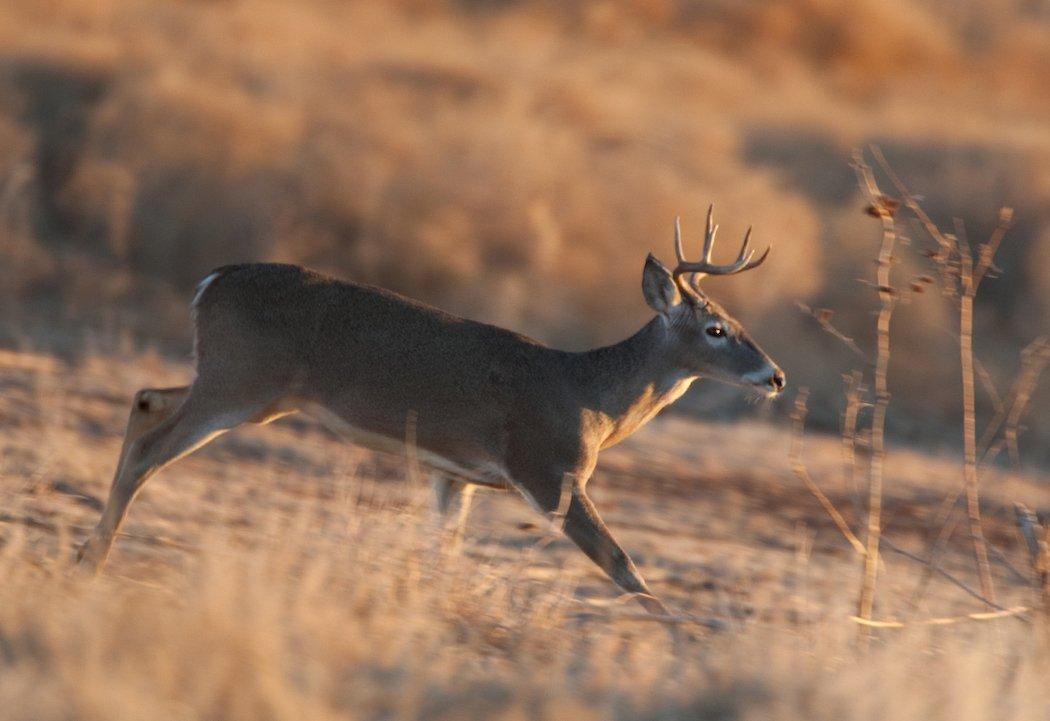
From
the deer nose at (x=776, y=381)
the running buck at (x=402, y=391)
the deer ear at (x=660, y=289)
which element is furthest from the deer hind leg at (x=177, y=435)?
the deer nose at (x=776, y=381)

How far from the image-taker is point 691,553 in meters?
10.6

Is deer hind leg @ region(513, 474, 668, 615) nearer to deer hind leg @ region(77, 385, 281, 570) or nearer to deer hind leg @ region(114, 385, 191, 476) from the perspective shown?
deer hind leg @ region(77, 385, 281, 570)

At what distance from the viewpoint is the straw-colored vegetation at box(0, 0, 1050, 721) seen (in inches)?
229

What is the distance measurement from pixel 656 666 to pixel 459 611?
878 mm

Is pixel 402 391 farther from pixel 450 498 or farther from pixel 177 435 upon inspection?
pixel 177 435

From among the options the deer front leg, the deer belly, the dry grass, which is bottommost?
the dry grass

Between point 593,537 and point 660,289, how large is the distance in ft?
4.78

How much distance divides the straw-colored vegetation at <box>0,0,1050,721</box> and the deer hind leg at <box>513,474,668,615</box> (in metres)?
0.14

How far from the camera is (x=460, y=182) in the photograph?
19.5 meters

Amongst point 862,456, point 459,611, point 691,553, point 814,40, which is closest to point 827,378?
point 862,456

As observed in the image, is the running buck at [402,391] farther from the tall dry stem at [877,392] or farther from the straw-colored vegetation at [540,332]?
the tall dry stem at [877,392]

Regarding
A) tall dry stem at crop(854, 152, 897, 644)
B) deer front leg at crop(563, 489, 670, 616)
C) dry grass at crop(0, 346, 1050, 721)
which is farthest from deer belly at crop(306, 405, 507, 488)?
tall dry stem at crop(854, 152, 897, 644)

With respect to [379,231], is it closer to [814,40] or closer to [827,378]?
[827,378]

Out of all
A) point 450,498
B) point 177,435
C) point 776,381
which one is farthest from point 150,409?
point 776,381
